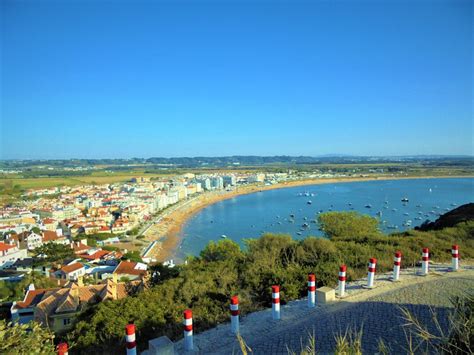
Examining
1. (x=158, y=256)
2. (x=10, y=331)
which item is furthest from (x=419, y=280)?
(x=158, y=256)

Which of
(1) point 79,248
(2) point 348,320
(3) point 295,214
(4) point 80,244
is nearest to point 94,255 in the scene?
(1) point 79,248

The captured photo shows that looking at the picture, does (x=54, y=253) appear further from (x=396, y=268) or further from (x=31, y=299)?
(x=396, y=268)

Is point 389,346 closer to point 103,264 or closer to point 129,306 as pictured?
point 129,306

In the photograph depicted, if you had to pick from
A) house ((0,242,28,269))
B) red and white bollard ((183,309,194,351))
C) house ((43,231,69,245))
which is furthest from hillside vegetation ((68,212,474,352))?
house ((43,231,69,245))

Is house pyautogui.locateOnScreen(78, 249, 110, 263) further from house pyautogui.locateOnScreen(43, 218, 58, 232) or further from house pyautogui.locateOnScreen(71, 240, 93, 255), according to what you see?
house pyautogui.locateOnScreen(43, 218, 58, 232)

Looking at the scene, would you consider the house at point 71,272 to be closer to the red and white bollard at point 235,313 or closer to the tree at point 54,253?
the tree at point 54,253
